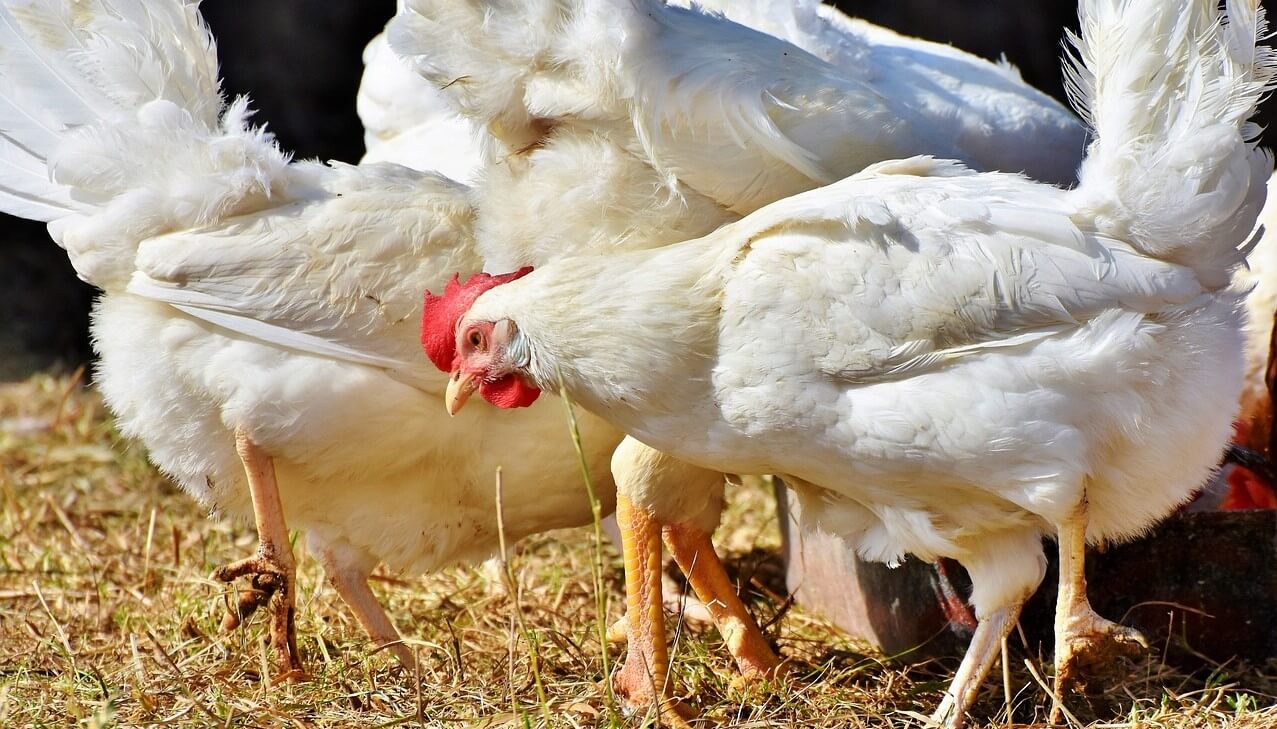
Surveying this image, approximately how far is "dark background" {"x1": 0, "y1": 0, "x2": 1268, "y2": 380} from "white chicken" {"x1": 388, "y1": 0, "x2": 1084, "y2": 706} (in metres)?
3.48

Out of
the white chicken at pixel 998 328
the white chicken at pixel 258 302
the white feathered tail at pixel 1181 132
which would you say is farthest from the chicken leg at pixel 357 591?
the white feathered tail at pixel 1181 132

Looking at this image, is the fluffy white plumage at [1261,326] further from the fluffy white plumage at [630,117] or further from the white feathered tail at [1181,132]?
the fluffy white plumage at [630,117]

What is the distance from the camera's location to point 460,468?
11.3ft

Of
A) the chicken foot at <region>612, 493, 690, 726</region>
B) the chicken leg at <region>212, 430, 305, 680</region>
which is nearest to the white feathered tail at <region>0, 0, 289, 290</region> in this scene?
the chicken leg at <region>212, 430, 305, 680</region>

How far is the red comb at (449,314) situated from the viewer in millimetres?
2945

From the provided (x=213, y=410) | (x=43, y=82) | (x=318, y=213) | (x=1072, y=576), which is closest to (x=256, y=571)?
(x=213, y=410)

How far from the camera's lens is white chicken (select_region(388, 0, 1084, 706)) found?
9.27ft

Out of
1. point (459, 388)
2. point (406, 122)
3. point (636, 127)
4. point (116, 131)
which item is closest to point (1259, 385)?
point (636, 127)

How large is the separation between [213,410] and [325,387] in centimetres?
34

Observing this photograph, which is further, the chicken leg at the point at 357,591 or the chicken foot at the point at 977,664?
the chicken leg at the point at 357,591

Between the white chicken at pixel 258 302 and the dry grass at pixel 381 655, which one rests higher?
the white chicken at pixel 258 302

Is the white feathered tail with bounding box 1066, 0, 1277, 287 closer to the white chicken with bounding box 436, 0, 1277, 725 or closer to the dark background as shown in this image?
the white chicken with bounding box 436, 0, 1277, 725

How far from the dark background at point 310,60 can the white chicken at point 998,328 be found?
3.82 meters

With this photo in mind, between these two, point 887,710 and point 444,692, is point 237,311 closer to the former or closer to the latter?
point 444,692
